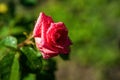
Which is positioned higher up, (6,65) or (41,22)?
(41,22)

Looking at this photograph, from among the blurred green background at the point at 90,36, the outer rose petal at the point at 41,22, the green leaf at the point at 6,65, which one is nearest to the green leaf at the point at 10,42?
the green leaf at the point at 6,65

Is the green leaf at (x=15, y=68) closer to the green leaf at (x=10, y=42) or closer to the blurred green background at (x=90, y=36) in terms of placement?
the green leaf at (x=10, y=42)

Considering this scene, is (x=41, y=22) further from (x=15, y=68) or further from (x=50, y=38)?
(x=15, y=68)

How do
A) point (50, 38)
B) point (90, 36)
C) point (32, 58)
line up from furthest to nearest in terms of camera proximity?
point (90, 36)
point (32, 58)
point (50, 38)

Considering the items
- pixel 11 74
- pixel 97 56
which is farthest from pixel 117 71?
pixel 11 74

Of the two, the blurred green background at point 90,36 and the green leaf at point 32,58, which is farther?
the blurred green background at point 90,36

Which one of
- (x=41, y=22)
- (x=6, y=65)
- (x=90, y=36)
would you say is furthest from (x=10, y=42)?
(x=90, y=36)
